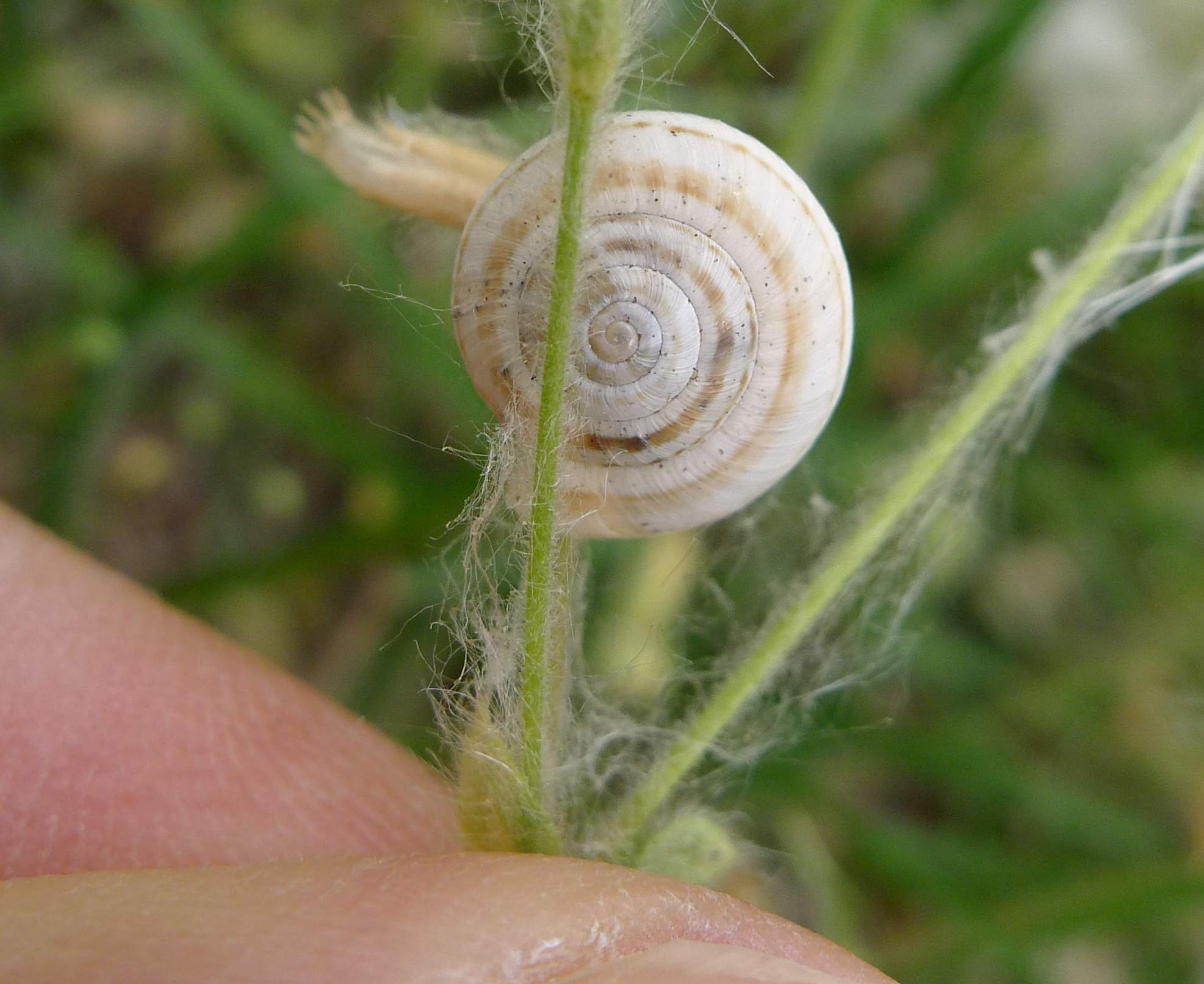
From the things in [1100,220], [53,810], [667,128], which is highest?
[1100,220]

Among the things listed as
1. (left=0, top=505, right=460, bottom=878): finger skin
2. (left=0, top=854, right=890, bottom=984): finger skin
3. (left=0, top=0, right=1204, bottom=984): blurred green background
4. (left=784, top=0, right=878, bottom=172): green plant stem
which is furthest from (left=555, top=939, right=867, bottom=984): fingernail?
(left=784, top=0, right=878, bottom=172): green plant stem

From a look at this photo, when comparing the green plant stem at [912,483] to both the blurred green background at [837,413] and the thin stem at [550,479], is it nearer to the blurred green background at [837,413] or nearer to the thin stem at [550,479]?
the thin stem at [550,479]

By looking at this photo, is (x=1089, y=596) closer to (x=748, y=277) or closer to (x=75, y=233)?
(x=748, y=277)

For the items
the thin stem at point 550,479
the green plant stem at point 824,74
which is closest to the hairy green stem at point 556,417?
the thin stem at point 550,479

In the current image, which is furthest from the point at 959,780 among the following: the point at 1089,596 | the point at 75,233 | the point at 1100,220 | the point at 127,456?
the point at 75,233

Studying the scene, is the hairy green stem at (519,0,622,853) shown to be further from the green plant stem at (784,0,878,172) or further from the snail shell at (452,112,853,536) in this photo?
the green plant stem at (784,0,878,172)

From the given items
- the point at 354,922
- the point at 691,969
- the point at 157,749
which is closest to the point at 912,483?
the point at 691,969

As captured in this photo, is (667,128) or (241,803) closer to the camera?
(667,128)
